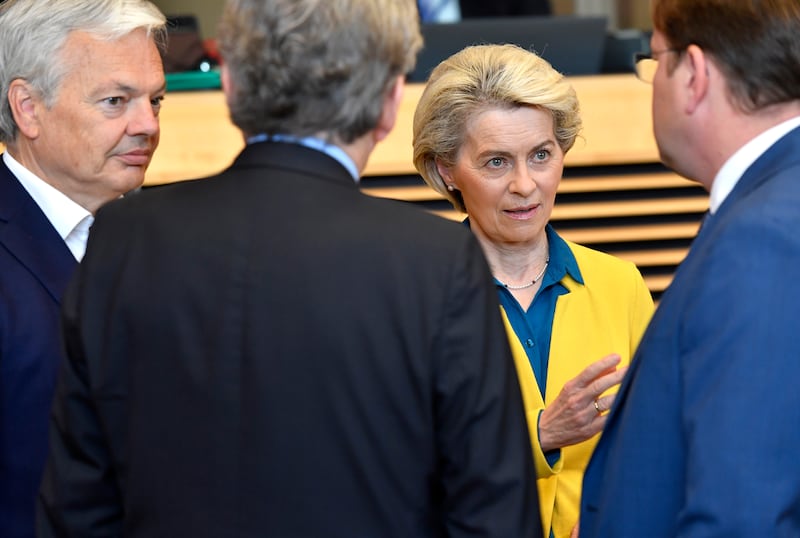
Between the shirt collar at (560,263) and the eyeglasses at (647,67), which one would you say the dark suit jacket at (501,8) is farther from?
the eyeglasses at (647,67)

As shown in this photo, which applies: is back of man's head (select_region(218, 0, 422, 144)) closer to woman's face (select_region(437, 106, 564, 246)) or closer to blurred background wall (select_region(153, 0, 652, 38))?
woman's face (select_region(437, 106, 564, 246))

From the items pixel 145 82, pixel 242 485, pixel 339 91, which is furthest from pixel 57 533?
pixel 145 82

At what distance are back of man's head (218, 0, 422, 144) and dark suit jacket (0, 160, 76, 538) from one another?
0.67m

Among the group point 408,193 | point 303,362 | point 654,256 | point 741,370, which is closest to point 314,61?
point 303,362

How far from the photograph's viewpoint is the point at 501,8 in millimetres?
5473

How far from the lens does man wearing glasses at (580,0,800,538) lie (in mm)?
1275

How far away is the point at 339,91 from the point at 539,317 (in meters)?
Answer: 1.06

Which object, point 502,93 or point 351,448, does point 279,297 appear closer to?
point 351,448

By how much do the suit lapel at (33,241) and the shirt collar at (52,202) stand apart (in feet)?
0.10

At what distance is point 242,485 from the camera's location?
1.35 m

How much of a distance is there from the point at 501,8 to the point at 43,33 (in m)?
3.79

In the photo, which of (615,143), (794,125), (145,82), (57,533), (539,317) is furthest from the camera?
(615,143)

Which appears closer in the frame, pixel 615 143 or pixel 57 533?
pixel 57 533

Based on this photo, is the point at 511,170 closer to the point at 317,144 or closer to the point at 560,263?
the point at 560,263
